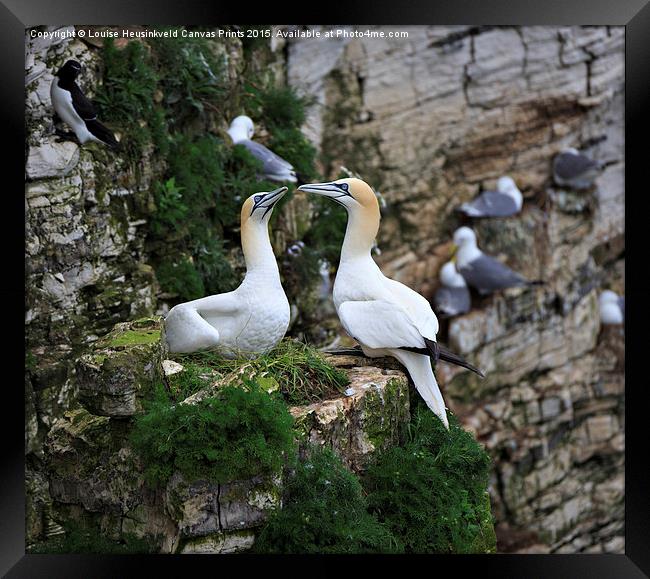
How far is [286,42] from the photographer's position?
32.5ft

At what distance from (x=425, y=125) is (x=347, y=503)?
810 cm

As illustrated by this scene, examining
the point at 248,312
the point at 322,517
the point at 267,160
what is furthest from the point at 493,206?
the point at 322,517

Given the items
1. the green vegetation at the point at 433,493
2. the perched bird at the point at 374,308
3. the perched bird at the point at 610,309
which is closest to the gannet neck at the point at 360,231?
the perched bird at the point at 374,308

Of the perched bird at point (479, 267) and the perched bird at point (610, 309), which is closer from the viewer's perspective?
the perched bird at point (479, 267)

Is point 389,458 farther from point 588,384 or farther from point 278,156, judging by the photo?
point 588,384

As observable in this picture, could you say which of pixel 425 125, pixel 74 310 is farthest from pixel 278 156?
pixel 425 125

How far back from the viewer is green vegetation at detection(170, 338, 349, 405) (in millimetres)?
4418

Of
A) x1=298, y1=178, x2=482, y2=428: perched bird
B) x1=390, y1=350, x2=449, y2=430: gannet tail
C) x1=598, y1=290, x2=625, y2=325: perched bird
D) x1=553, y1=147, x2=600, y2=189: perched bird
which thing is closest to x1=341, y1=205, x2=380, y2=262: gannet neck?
x1=298, y1=178, x2=482, y2=428: perched bird

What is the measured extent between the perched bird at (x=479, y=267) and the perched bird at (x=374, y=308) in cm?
625

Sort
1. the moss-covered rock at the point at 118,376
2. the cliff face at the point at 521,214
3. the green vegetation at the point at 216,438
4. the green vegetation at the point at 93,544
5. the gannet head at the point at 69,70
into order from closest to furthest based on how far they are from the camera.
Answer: the green vegetation at the point at 216,438 → the moss-covered rock at the point at 118,376 → the green vegetation at the point at 93,544 → the gannet head at the point at 69,70 → the cliff face at the point at 521,214

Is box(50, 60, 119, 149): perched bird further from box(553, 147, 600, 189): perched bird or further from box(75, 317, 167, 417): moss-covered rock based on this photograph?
box(553, 147, 600, 189): perched bird

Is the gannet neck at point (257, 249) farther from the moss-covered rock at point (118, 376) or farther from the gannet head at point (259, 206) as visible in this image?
the moss-covered rock at point (118, 376)

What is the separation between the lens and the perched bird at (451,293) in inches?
438

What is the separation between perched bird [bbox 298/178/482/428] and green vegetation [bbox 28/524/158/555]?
153cm
